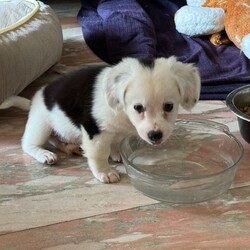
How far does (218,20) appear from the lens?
2877 millimetres

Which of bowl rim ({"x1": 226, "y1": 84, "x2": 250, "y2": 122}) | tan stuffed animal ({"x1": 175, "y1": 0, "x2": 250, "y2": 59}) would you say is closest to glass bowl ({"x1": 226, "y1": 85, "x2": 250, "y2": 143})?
bowl rim ({"x1": 226, "y1": 84, "x2": 250, "y2": 122})

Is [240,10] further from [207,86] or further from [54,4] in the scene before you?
[54,4]

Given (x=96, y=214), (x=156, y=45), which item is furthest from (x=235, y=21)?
(x=96, y=214)

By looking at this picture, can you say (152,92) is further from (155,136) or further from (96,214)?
(96,214)

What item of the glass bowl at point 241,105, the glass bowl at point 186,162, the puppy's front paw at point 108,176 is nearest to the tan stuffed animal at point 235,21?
the glass bowl at point 241,105

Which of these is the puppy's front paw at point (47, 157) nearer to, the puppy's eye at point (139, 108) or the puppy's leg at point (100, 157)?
the puppy's leg at point (100, 157)

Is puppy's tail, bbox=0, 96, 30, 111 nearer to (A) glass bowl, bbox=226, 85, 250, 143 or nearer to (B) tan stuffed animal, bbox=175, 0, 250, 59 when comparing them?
Result: (A) glass bowl, bbox=226, 85, 250, 143

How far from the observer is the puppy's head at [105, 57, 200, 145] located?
1.57 metres

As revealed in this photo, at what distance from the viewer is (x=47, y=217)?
1.66m

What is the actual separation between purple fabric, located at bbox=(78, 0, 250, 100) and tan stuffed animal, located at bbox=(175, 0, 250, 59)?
0.17ft

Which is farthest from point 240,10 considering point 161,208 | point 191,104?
point 161,208

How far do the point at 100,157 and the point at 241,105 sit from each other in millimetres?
655

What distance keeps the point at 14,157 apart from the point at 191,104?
29.9 inches

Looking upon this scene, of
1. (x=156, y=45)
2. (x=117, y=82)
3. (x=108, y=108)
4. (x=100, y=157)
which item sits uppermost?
(x=117, y=82)
